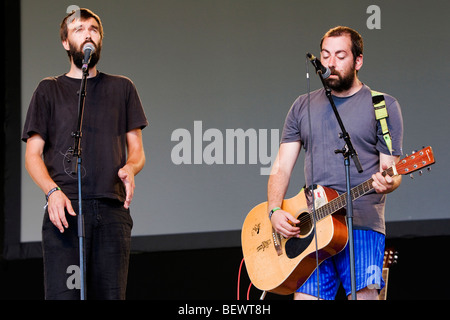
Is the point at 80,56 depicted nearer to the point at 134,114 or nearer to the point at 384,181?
the point at 134,114

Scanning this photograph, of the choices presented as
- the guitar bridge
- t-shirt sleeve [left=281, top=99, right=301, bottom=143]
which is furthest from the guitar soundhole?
t-shirt sleeve [left=281, top=99, right=301, bottom=143]

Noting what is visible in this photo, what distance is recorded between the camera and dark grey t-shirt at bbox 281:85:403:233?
335 centimetres

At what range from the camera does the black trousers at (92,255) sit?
303 centimetres

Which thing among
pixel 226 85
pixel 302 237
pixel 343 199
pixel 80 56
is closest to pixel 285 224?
pixel 302 237

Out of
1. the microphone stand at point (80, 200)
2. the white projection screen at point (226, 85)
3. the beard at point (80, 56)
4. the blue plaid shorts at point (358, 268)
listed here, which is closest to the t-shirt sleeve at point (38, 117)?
the beard at point (80, 56)

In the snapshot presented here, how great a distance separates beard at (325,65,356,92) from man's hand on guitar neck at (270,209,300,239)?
2.39ft

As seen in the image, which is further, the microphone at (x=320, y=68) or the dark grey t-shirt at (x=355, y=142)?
the dark grey t-shirt at (x=355, y=142)

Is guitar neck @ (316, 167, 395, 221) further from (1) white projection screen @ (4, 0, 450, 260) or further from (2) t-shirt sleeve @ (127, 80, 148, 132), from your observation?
(1) white projection screen @ (4, 0, 450, 260)

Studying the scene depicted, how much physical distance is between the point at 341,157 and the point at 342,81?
1.32 feet

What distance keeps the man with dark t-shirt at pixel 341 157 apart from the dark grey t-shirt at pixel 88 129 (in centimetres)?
89

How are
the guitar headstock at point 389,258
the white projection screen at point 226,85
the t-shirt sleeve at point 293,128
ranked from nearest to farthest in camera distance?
the t-shirt sleeve at point 293,128 < the guitar headstock at point 389,258 < the white projection screen at point 226,85

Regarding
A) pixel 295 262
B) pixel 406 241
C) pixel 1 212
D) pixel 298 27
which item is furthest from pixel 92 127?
pixel 406 241

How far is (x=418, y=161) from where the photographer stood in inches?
121

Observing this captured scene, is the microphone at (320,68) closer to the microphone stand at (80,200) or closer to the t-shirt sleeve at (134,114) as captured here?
the t-shirt sleeve at (134,114)
